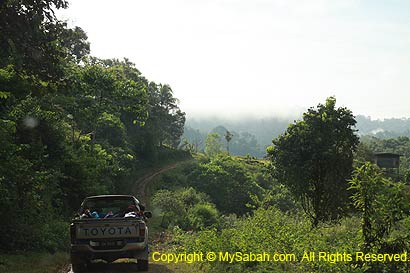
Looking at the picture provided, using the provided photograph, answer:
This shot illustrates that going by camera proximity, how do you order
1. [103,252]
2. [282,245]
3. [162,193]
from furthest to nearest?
[162,193] < [282,245] < [103,252]

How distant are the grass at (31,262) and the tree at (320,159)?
1367 cm

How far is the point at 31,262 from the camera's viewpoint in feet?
40.0

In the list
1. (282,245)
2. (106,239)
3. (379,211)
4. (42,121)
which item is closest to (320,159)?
(282,245)

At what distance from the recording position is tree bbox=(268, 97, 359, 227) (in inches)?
897

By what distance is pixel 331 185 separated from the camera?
75.0 ft

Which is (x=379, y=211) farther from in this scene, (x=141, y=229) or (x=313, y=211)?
(x=313, y=211)

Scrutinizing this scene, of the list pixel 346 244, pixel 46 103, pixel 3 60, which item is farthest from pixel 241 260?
pixel 46 103

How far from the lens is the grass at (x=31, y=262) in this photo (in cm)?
1111

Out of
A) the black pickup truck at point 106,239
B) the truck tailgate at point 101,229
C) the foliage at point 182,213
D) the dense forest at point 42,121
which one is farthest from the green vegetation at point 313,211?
the dense forest at point 42,121

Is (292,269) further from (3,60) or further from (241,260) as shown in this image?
(3,60)

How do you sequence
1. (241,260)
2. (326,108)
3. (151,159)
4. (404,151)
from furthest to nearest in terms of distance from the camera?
1. (404,151)
2. (151,159)
3. (326,108)
4. (241,260)

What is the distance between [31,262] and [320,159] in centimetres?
1783

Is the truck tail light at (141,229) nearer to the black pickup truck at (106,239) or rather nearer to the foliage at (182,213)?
the black pickup truck at (106,239)

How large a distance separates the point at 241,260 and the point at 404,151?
13503 centimetres
